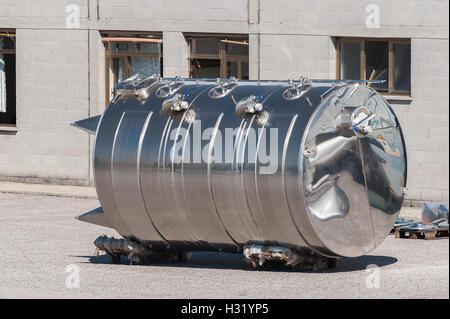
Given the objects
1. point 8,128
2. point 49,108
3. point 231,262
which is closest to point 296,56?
point 49,108

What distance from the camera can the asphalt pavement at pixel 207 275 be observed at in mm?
12906

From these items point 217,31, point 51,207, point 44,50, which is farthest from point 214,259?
point 44,50

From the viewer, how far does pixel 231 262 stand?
15.1 metres

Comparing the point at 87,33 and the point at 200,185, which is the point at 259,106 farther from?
the point at 87,33

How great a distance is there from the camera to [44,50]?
984 inches

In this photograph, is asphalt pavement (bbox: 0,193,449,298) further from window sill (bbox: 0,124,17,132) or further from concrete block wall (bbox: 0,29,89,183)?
window sill (bbox: 0,124,17,132)

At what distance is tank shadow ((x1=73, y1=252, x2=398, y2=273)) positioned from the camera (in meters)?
14.4

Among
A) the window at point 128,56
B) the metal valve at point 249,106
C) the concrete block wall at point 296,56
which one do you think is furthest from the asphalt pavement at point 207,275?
the window at point 128,56

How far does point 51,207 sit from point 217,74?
4.57m

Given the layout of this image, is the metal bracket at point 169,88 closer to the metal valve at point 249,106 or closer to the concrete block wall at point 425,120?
the metal valve at point 249,106

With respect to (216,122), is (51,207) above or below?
below

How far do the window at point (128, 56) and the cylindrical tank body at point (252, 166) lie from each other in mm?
9988

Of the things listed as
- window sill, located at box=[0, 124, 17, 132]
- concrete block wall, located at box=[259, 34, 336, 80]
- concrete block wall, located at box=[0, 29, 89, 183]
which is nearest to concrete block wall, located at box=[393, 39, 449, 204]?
concrete block wall, located at box=[259, 34, 336, 80]

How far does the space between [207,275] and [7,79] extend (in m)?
12.9
